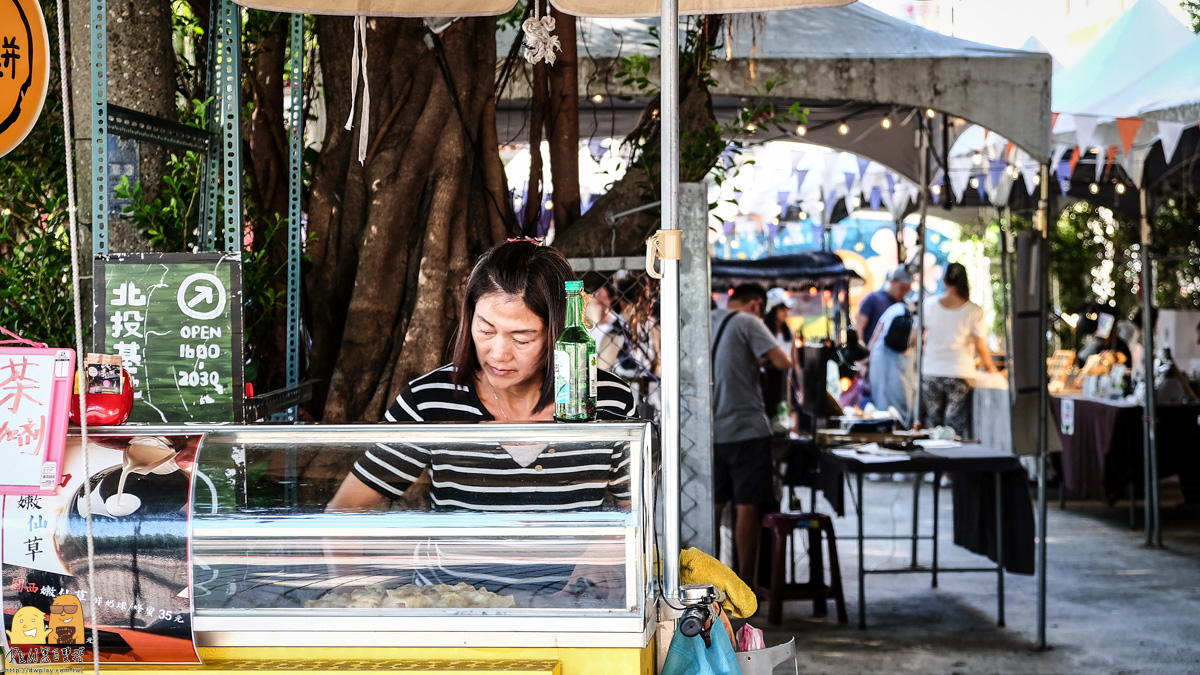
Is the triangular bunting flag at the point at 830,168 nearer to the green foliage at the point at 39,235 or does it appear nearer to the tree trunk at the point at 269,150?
the tree trunk at the point at 269,150

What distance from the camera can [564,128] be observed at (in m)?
4.70

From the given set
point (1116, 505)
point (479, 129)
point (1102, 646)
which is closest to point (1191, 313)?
point (1116, 505)

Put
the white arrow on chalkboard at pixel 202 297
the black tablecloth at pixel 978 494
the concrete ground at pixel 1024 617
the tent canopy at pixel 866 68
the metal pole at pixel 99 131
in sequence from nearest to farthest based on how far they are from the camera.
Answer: the white arrow on chalkboard at pixel 202 297 → the metal pole at pixel 99 131 → the concrete ground at pixel 1024 617 → the tent canopy at pixel 866 68 → the black tablecloth at pixel 978 494

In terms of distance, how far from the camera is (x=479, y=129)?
14.2ft

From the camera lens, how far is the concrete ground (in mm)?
5176

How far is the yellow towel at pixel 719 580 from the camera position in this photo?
225cm

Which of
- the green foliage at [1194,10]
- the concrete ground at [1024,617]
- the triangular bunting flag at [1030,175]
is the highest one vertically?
the green foliage at [1194,10]

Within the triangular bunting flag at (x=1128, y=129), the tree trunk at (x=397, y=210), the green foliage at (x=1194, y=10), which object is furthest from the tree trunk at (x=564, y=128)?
the green foliage at (x=1194, y=10)

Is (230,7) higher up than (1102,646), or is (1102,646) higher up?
(230,7)

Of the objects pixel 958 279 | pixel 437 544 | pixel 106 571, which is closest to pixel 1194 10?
pixel 958 279

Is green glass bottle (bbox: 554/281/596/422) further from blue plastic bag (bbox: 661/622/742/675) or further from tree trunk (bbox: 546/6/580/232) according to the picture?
tree trunk (bbox: 546/6/580/232)

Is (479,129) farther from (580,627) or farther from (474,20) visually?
(580,627)

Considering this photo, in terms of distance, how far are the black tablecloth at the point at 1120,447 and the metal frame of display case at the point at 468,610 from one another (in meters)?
7.63

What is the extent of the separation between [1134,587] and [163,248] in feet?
19.5
